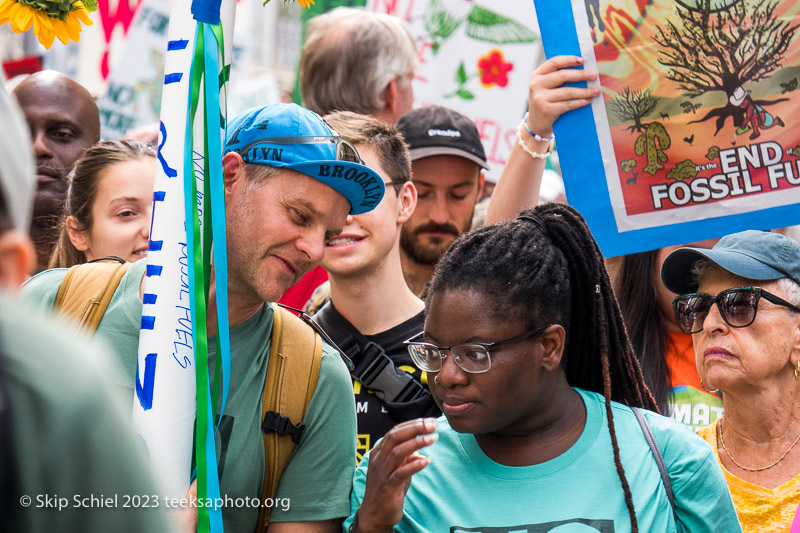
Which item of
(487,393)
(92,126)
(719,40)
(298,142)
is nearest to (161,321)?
(298,142)

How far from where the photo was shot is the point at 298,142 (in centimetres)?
252

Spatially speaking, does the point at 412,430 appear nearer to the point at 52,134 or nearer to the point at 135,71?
the point at 52,134

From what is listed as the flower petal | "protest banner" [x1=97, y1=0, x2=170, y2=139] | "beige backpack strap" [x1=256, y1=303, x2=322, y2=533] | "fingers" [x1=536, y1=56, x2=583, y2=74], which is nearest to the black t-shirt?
"beige backpack strap" [x1=256, y1=303, x2=322, y2=533]

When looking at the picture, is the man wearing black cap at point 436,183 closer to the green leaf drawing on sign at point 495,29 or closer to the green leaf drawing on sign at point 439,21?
the green leaf drawing on sign at point 495,29

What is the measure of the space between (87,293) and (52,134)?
7.20 ft

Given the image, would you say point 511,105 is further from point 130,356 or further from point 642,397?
point 130,356

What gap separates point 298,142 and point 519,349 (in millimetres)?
815

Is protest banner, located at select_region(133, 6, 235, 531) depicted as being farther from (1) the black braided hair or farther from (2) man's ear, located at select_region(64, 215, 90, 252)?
(2) man's ear, located at select_region(64, 215, 90, 252)

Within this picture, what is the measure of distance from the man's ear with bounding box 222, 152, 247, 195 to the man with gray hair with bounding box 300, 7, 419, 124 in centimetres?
186

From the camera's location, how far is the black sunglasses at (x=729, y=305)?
2857 millimetres

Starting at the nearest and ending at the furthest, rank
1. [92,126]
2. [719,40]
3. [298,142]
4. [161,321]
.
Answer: [161,321] < [298,142] < [719,40] < [92,126]

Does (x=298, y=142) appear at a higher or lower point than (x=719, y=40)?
lower

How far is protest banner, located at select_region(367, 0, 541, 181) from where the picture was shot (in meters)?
5.30

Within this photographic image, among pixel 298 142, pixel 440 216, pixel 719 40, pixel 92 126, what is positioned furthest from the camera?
pixel 92 126
